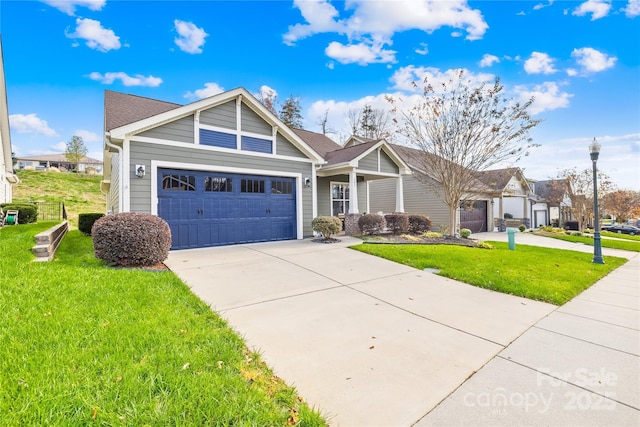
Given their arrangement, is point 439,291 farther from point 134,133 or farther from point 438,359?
point 134,133

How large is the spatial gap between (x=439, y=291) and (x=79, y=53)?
18.1m

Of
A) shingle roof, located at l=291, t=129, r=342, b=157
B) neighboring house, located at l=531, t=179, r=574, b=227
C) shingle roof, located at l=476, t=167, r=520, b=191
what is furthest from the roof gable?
neighboring house, located at l=531, t=179, r=574, b=227

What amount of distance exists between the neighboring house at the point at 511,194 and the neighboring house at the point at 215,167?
11.8 metres

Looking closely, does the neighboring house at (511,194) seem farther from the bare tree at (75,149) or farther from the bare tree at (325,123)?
the bare tree at (75,149)

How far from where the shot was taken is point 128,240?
570 centimetres

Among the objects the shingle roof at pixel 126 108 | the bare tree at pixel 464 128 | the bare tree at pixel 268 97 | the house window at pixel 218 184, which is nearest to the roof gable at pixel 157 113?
the shingle roof at pixel 126 108

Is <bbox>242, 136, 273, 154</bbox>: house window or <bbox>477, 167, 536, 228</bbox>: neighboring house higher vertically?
<bbox>242, 136, 273, 154</bbox>: house window

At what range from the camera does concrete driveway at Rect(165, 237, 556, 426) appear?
89.4 inches

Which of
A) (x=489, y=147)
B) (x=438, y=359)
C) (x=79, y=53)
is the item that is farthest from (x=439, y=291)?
(x=79, y=53)

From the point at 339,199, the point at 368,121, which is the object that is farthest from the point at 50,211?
the point at 368,121

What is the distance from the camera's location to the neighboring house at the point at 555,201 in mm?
27094

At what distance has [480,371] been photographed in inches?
102

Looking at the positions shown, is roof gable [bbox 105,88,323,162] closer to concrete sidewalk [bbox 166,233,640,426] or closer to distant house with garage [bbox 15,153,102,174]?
concrete sidewalk [bbox 166,233,640,426]

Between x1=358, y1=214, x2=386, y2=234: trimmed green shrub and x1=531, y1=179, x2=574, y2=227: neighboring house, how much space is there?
22732 mm
